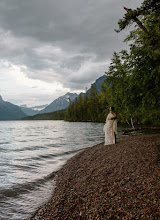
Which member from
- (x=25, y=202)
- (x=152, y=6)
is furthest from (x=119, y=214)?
(x=152, y=6)

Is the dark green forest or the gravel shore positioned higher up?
the dark green forest

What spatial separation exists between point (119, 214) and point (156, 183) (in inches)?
83.4

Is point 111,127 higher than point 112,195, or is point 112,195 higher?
point 111,127

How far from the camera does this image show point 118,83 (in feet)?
67.5

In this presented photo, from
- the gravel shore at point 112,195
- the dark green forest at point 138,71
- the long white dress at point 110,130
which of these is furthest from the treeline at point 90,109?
the gravel shore at point 112,195

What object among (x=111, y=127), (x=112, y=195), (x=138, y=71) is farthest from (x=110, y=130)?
(x=112, y=195)

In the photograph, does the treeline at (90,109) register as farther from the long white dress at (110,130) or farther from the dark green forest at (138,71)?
the long white dress at (110,130)

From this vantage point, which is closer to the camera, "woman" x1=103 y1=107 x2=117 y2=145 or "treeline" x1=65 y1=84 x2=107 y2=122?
"woman" x1=103 y1=107 x2=117 y2=145

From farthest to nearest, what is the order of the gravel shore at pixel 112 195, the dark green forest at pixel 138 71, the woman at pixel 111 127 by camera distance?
the woman at pixel 111 127, the dark green forest at pixel 138 71, the gravel shore at pixel 112 195

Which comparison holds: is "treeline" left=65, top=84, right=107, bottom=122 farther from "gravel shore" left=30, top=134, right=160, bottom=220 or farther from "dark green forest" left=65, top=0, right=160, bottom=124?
"gravel shore" left=30, top=134, right=160, bottom=220

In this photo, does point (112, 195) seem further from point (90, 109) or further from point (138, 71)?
point (90, 109)

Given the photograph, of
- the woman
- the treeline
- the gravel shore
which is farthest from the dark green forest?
the treeline

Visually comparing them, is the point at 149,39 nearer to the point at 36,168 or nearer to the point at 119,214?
the point at 119,214

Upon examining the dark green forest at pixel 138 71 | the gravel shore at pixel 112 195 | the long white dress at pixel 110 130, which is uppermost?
the dark green forest at pixel 138 71
